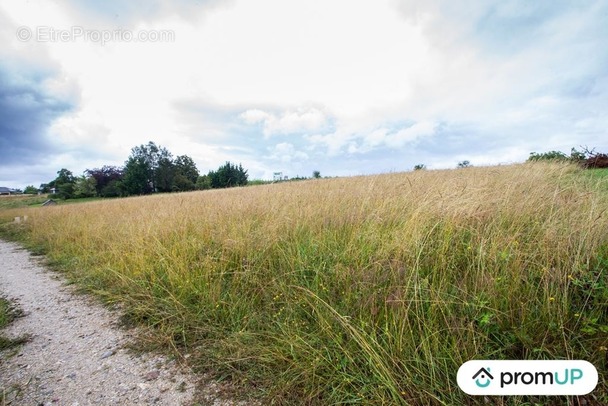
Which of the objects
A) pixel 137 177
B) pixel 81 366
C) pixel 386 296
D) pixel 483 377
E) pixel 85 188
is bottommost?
pixel 81 366

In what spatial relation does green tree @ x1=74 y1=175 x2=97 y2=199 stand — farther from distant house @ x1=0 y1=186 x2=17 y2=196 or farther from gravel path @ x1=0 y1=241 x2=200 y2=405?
gravel path @ x1=0 y1=241 x2=200 y2=405

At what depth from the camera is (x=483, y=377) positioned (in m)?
1.34

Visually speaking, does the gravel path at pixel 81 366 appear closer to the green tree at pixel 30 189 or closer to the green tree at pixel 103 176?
the green tree at pixel 103 176

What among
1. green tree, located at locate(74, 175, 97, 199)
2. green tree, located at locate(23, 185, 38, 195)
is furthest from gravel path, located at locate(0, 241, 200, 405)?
green tree, located at locate(23, 185, 38, 195)

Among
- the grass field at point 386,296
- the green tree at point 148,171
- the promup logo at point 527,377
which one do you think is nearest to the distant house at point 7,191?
the green tree at point 148,171

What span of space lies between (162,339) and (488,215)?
358cm

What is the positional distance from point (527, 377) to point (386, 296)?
0.83 m

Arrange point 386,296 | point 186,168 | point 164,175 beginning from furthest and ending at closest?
point 186,168 → point 164,175 → point 386,296

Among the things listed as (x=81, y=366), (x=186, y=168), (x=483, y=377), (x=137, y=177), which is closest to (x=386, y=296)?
(x=483, y=377)

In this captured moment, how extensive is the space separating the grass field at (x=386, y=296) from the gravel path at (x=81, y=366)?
23 cm

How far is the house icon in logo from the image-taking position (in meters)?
1.29

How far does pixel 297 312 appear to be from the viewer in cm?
212

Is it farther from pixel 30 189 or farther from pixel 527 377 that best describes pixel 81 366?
pixel 30 189

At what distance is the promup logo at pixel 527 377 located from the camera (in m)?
1.23
